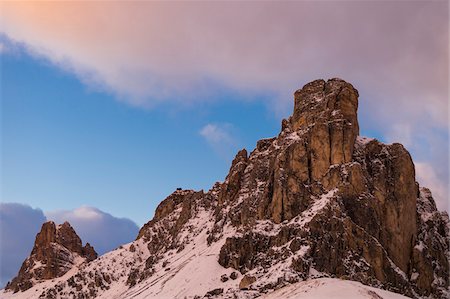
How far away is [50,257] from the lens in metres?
186

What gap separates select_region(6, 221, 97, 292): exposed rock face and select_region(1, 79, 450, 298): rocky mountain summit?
5374 centimetres

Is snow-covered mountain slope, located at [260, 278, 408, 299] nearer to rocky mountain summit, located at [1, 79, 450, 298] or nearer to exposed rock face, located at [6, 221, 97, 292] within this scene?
rocky mountain summit, located at [1, 79, 450, 298]

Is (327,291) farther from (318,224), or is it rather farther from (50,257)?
(50,257)

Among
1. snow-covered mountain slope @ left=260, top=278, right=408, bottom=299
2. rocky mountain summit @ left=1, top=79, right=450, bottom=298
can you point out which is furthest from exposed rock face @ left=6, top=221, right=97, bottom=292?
snow-covered mountain slope @ left=260, top=278, right=408, bottom=299

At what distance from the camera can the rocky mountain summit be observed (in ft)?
312

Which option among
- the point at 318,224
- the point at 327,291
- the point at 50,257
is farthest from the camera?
the point at 50,257

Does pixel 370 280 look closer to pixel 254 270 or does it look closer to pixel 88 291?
pixel 254 270

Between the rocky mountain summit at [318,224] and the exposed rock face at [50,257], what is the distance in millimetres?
53735

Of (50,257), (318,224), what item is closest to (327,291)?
(318,224)

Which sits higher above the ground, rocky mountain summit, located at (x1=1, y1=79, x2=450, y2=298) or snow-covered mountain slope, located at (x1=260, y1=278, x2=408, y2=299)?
rocky mountain summit, located at (x1=1, y1=79, x2=450, y2=298)

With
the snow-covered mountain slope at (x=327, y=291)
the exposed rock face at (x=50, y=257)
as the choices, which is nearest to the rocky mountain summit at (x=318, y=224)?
the snow-covered mountain slope at (x=327, y=291)

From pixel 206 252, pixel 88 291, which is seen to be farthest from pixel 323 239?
pixel 88 291

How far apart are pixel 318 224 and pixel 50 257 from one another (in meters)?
117

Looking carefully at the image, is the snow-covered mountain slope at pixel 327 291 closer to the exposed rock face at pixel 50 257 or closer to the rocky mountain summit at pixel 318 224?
the rocky mountain summit at pixel 318 224
